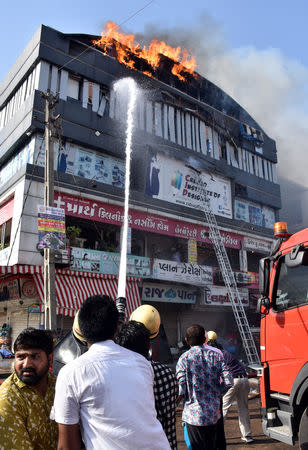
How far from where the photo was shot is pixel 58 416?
1.76 metres

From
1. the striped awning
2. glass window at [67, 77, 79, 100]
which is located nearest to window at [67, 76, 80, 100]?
glass window at [67, 77, 79, 100]

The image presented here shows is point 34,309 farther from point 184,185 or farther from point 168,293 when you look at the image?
point 184,185

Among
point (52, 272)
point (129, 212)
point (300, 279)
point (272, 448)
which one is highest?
point (129, 212)

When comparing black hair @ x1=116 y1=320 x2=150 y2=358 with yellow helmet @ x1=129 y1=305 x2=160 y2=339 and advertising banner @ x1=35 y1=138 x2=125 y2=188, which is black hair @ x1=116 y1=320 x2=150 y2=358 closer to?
yellow helmet @ x1=129 y1=305 x2=160 y2=339

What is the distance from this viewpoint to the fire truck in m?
4.18

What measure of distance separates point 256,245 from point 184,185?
24.2 ft

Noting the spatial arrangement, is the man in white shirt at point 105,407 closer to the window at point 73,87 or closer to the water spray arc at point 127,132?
the water spray arc at point 127,132

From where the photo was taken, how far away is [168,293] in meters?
19.5

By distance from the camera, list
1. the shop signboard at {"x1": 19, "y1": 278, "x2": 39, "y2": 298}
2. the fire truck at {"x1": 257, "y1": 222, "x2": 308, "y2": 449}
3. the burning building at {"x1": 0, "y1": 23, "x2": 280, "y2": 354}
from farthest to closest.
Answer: the burning building at {"x1": 0, "y1": 23, "x2": 280, "y2": 354} < the shop signboard at {"x1": 19, "y1": 278, "x2": 39, "y2": 298} < the fire truck at {"x1": 257, "y1": 222, "x2": 308, "y2": 449}

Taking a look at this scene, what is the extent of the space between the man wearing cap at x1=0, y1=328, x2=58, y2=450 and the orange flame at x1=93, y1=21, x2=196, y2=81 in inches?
845

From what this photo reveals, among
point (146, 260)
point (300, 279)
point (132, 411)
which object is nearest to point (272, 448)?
point (300, 279)

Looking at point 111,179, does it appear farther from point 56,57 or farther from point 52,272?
point 52,272

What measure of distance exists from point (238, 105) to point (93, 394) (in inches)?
1147

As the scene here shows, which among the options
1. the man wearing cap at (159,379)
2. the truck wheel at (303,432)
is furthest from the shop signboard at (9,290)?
the man wearing cap at (159,379)
